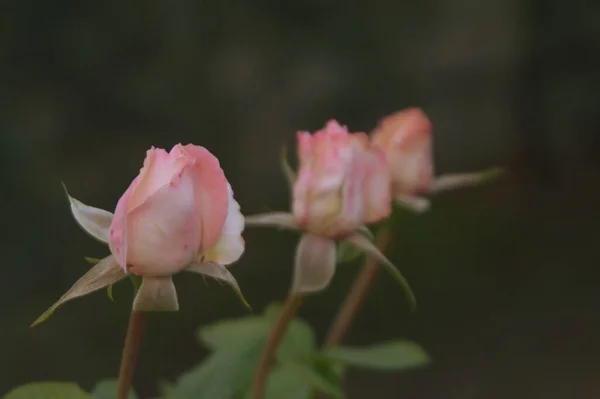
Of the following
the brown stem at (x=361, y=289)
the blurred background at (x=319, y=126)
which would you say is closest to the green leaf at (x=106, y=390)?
the brown stem at (x=361, y=289)

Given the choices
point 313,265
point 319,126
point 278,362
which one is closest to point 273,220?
point 313,265

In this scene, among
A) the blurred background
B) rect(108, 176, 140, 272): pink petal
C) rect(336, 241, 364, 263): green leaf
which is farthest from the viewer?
the blurred background

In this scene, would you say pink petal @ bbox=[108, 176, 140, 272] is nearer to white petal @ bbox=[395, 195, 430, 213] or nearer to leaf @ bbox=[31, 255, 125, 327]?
leaf @ bbox=[31, 255, 125, 327]

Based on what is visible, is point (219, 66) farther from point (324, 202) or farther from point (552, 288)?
point (324, 202)

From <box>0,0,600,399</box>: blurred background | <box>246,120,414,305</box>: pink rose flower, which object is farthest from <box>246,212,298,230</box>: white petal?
<box>0,0,600,399</box>: blurred background

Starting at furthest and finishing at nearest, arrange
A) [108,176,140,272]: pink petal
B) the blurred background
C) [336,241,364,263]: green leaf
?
the blurred background, [336,241,364,263]: green leaf, [108,176,140,272]: pink petal

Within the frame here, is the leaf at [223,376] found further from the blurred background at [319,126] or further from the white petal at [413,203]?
the blurred background at [319,126]
